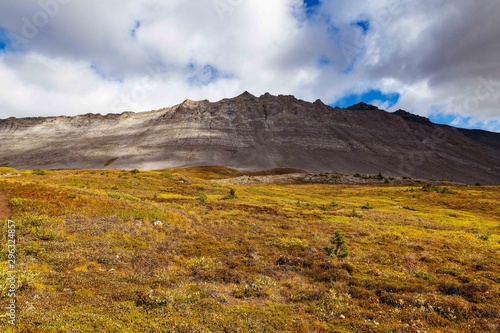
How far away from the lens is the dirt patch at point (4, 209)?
22547mm

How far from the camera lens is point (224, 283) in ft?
51.6

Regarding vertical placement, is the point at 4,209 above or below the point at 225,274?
above

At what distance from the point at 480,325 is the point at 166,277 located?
13.3 m

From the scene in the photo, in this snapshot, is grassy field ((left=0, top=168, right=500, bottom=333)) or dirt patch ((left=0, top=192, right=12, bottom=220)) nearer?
grassy field ((left=0, top=168, right=500, bottom=333))

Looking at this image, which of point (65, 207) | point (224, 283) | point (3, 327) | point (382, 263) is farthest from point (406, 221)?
point (3, 327)

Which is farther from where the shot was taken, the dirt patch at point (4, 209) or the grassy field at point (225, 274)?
the dirt patch at point (4, 209)

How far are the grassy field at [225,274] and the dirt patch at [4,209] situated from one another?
1.79 feet

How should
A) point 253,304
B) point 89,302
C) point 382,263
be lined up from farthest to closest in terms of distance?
point 382,263 < point 253,304 < point 89,302

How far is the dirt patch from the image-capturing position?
22.5 metres

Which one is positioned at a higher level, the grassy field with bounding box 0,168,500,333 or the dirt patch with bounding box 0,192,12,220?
the dirt patch with bounding box 0,192,12,220

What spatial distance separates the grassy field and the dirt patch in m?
0.54

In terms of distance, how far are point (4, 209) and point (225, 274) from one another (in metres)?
18.7

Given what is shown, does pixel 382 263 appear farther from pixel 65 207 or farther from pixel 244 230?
pixel 65 207

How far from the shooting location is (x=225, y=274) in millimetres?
16766
